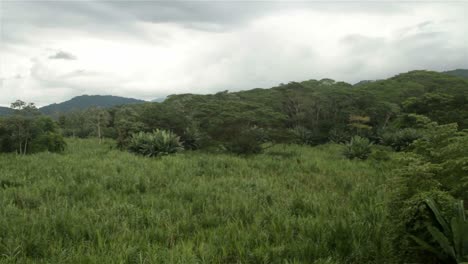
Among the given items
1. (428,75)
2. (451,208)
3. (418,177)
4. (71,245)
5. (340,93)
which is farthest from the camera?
(428,75)

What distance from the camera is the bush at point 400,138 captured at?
56.3ft

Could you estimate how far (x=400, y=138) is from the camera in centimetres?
1781

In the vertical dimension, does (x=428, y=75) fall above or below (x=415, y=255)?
above

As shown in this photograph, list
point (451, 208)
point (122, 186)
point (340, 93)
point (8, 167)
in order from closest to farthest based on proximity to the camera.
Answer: point (451, 208) < point (122, 186) < point (8, 167) < point (340, 93)

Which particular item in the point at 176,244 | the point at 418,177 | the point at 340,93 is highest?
the point at 340,93

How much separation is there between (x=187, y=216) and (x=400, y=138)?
48.6ft

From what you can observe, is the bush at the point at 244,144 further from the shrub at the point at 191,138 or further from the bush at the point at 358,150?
the bush at the point at 358,150

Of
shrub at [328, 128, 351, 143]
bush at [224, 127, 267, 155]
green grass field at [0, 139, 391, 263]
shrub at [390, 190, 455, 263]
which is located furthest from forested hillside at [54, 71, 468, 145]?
shrub at [390, 190, 455, 263]

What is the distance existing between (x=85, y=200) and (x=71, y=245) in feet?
7.48

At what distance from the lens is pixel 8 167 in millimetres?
10273

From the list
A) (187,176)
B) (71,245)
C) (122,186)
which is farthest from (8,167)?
(71,245)

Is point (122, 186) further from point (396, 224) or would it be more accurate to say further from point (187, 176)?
point (396, 224)

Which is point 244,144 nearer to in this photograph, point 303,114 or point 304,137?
point 304,137

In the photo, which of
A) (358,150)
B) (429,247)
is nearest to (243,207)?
(429,247)
